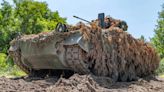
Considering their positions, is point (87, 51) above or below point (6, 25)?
below

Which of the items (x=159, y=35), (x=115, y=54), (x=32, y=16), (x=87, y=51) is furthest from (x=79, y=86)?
(x=159, y=35)

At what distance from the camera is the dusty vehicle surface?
32.5 ft

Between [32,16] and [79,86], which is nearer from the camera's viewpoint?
[79,86]

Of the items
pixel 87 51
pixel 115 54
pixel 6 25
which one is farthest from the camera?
pixel 6 25

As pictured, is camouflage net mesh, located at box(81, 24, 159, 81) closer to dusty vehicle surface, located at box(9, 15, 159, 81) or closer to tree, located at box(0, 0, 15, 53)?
dusty vehicle surface, located at box(9, 15, 159, 81)

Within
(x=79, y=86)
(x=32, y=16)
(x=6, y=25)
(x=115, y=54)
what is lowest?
(x=79, y=86)

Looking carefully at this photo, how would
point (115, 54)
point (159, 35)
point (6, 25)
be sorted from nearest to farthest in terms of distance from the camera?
point (115, 54), point (6, 25), point (159, 35)

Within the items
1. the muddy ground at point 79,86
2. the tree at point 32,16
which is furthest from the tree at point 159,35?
the muddy ground at point 79,86

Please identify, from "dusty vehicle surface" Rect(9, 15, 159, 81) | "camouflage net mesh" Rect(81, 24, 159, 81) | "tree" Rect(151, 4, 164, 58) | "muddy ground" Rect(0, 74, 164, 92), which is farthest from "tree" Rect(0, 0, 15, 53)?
"muddy ground" Rect(0, 74, 164, 92)

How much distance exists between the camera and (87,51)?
9805 millimetres

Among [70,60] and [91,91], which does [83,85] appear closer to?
[91,91]

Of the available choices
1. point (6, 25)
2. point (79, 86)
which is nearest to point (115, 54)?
point (79, 86)

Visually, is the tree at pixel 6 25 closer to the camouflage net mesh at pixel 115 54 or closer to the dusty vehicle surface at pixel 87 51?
the dusty vehicle surface at pixel 87 51

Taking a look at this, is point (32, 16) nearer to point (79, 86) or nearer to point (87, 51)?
point (87, 51)
